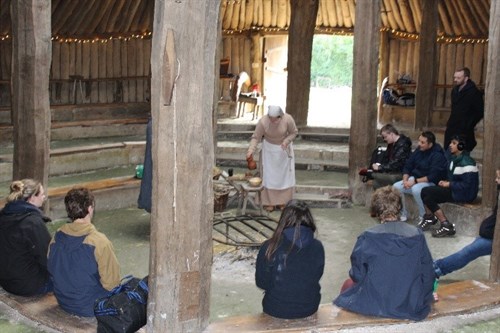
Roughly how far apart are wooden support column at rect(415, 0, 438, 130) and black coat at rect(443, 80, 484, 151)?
13.2ft

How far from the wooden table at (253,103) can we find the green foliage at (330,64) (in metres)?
6.11

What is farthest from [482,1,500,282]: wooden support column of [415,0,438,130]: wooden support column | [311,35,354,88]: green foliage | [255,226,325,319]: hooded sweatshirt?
[311,35,354,88]: green foliage

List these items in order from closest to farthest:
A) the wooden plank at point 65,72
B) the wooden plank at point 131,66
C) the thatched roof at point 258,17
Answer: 1. the thatched roof at point 258,17
2. the wooden plank at point 65,72
3. the wooden plank at point 131,66

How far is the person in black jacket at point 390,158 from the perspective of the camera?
9695mm

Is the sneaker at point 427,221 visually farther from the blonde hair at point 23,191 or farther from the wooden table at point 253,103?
the wooden table at point 253,103

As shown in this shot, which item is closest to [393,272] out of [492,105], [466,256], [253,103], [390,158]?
[466,256]

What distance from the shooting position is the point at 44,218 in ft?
20.0

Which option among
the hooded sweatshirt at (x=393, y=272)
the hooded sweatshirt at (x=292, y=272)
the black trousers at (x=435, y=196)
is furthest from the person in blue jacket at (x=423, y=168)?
the hooded sweatshirt at (x=292, y=272)

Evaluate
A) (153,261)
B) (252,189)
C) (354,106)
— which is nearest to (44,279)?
(153,261)

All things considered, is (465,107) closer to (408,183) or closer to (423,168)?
(423,168)

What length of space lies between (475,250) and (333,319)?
210 centimetres

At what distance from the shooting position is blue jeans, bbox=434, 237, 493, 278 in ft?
23.3

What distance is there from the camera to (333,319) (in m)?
5.60

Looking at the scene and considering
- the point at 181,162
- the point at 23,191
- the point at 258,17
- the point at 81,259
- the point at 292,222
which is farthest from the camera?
the point at 258,17
